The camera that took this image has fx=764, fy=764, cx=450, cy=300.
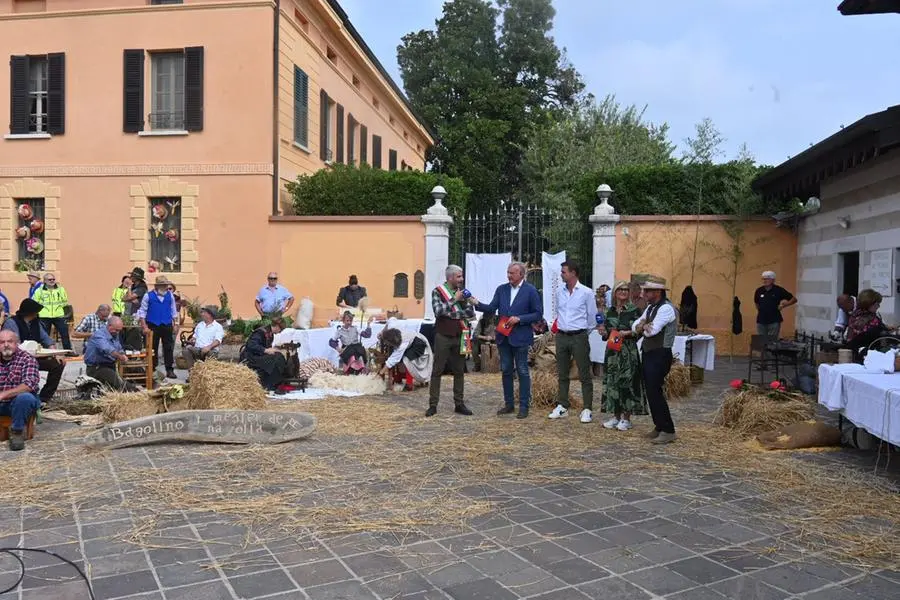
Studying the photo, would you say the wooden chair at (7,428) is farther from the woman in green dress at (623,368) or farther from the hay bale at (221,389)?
the woman in green dress at (623,368)

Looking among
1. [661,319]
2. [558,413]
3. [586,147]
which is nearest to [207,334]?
[558,413]

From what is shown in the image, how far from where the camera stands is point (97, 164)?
17.1m

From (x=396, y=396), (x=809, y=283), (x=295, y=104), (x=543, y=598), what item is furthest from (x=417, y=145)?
(x=543, y=598)

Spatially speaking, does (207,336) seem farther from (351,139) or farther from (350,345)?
(351,139)

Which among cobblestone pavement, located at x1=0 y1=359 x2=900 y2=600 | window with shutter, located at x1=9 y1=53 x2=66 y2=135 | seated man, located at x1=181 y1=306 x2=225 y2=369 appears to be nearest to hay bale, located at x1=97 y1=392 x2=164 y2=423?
cobblestone pavement, located at x1=0 y1=359 x2=900 y2=600

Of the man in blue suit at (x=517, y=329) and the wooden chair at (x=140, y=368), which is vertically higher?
the man in blue suit at (x=517, y=329)

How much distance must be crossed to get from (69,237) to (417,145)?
18429 mm

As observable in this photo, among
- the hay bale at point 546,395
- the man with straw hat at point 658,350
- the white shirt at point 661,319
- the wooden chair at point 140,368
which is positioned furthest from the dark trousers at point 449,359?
the wooden chair at point 140,368

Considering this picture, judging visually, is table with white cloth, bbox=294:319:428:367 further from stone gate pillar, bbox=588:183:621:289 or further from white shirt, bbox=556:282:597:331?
stone gate pillar, bbox=588:183:621:289

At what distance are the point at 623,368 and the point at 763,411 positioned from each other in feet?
4.48

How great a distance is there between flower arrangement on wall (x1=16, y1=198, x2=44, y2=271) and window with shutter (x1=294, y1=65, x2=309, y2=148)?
239 inches

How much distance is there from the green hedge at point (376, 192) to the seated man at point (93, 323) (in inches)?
228

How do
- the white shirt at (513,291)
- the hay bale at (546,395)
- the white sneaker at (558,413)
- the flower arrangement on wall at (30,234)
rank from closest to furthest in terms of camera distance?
the white sneaker at (558,413) → the white shirt at (513,291) → the hay bale at (546,395) → the flower arrangement on wall at (30,234)

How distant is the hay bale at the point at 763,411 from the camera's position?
7.29m
